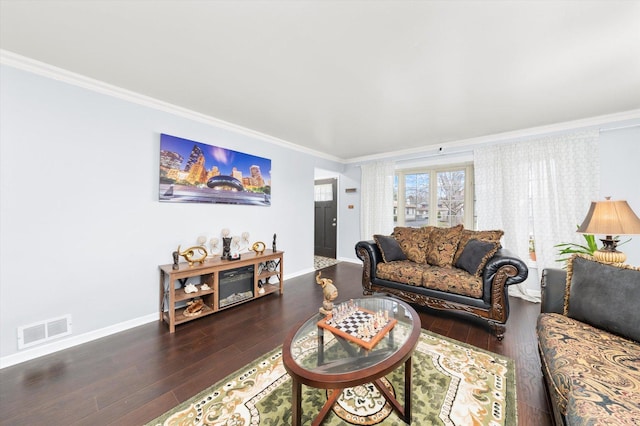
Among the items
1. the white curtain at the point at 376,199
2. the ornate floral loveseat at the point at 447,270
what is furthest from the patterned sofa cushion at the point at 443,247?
the white curtain at the point at 376,199

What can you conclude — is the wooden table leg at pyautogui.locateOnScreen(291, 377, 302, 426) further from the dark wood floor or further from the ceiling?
the ceiling

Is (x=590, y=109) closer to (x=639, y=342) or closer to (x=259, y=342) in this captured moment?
(x=639, y=342)

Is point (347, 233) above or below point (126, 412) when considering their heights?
above

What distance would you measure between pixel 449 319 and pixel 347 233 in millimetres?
3034

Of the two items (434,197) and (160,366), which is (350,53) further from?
(434,197)

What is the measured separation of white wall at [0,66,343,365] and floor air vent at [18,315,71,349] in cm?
4

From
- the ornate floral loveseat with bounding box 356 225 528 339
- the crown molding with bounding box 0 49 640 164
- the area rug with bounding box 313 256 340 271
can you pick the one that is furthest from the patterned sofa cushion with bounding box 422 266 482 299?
the area rug with bounding box 313 256 340 271

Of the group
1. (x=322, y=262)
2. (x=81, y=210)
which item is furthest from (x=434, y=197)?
(x=81, y=210)

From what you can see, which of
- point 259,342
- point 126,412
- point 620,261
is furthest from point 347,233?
point 126,412

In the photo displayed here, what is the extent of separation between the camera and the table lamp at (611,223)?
5.99 ft

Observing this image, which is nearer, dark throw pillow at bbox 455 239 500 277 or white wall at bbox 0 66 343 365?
white wall at bbox 0 66 343 365

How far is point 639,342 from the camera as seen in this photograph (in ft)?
4.52

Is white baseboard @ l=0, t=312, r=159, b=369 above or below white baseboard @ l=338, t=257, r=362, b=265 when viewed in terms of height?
below

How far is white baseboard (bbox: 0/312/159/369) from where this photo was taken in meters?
1.83
